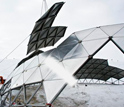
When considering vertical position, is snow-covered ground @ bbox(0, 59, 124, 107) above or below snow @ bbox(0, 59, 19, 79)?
below

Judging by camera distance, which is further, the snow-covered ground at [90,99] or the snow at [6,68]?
the snow at [6,68]

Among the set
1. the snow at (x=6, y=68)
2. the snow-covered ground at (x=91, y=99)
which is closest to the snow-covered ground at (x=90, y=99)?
the snow-covered ground at (x=91, y=99)

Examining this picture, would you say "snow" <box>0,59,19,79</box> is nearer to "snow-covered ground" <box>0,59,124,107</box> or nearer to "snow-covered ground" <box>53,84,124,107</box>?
"snow-covered ground" <box>0,59,124,107</box>

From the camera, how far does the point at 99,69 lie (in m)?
30.2

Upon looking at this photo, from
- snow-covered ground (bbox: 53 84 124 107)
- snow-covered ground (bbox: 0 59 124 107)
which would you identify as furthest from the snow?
snow-covered ground (bbox: 53 84 124 107)

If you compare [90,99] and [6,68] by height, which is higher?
[6,68]

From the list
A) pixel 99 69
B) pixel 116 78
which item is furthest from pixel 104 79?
pixel 99 69

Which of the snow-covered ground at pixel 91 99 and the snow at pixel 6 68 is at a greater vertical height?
the snow at pixel 6 68

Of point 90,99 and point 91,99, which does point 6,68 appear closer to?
point 90,99

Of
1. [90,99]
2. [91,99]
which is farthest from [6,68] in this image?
[91,99]

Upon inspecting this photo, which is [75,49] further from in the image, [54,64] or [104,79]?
[104,79]

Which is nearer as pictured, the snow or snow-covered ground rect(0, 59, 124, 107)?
snow-covered ground rect(0, 59, 124, 107)

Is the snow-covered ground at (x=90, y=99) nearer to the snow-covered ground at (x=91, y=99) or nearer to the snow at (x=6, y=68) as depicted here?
the snow-covered ground at (x=91, y=99)

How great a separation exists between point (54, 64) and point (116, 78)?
3145 centimetres
